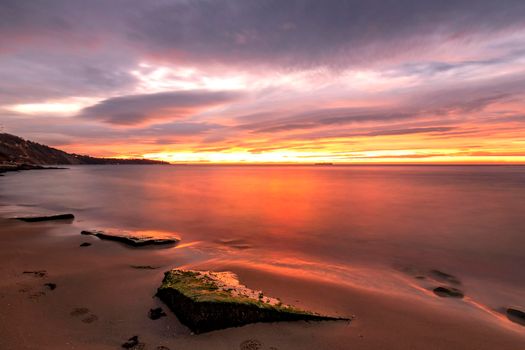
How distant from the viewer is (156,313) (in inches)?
234

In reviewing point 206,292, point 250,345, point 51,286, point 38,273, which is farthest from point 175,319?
point 38,273

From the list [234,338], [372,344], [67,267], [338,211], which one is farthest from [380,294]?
[338,211]

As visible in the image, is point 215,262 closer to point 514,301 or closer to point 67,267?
point 67,267

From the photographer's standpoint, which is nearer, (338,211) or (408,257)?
(408,257)

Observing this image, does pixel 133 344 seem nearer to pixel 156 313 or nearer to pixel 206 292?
pixel 156 313

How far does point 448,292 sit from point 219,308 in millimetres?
6889

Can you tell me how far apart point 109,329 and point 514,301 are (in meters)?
10.3

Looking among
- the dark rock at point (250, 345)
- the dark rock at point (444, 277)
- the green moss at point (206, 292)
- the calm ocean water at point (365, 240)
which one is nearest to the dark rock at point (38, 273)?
the green moss at point (206, 292)

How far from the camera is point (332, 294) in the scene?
7641mm

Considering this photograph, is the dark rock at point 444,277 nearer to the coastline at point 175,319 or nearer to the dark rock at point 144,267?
the coastline at point 175,319

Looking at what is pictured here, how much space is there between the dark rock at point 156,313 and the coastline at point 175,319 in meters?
0.11

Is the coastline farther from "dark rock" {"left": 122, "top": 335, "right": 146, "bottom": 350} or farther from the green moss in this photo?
the green moss

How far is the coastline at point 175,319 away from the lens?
202 inches

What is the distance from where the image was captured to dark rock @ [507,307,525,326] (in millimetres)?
6918
